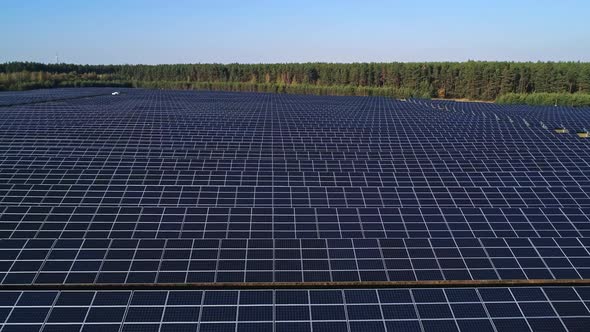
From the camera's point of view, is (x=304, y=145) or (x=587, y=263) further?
(x=304, y=145)

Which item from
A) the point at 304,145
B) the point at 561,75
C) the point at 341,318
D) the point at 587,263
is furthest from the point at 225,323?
the point at 561,75

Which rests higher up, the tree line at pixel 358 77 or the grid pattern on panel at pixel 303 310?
the tree line at pixel 358 77

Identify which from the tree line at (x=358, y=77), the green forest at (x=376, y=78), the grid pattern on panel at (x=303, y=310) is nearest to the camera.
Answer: the grid pattern on panel at (x=303, y=310)

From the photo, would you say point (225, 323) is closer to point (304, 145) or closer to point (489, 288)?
point (489, 288)

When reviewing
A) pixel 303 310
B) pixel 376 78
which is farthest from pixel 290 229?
pixel 376 78

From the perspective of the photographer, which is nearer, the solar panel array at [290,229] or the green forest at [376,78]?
the solar panel array at [290,229]

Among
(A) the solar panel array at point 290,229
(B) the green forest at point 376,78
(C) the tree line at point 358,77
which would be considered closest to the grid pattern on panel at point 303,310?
(A) the solar panel array at point 290,229

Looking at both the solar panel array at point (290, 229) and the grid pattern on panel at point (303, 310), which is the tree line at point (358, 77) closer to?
the solar panel array at point (290, 229)

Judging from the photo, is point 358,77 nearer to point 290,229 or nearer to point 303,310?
point 290,229
